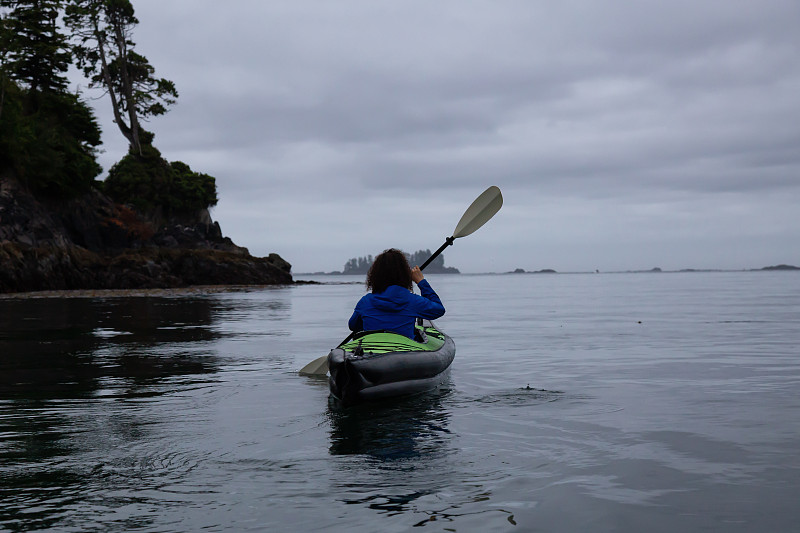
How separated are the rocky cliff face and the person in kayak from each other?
3724cm

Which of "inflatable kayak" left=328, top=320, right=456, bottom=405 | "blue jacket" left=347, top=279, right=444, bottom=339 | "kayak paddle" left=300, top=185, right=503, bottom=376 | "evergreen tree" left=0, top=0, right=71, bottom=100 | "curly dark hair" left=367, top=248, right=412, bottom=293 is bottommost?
"inflatable kayak" left=328, top=320, right=456, bottom=405

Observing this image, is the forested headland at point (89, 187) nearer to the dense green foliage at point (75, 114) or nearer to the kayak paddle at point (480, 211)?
the dense green foliage at point (75, 114)

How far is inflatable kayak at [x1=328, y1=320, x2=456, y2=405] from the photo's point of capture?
7312 mm

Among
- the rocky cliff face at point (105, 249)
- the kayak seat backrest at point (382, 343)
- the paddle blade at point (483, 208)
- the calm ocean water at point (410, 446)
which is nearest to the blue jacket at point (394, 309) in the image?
the kayak seat backrest at point (382, 343)

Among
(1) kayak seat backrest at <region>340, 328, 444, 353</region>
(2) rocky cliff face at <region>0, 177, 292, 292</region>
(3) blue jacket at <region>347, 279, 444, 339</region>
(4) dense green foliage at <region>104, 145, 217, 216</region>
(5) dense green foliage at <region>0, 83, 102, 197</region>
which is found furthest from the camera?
(4) dense green foliage at <region>104, 145, 217, 216</region>

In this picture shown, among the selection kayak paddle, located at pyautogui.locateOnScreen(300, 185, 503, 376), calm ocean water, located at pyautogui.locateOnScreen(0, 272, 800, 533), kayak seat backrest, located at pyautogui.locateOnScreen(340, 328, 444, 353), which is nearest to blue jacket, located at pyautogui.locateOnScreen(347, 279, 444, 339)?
kayak seat backrest, located at pyautogui.locateOnScreen(340, 328, 444, 353)

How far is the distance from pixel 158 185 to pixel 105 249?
33.6 feet

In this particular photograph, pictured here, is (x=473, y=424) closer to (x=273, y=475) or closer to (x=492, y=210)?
(x=273, y=475)

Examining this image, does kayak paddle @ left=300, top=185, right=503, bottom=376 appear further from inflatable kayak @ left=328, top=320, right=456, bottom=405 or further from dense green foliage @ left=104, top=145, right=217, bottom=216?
dense green foliage @ left=104, top=145, right=217, bottom=216

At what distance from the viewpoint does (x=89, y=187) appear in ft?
169

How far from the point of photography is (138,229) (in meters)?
53.8

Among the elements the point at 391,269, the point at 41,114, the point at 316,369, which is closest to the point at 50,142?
the point at 41,114

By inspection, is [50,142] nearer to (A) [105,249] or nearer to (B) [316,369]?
(A) [105,249]

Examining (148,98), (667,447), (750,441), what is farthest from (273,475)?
(148,98)
